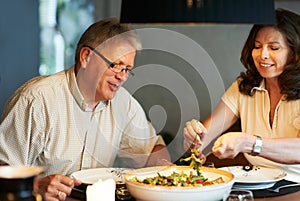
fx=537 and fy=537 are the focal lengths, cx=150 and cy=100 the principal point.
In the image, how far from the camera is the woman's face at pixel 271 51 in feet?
8.07

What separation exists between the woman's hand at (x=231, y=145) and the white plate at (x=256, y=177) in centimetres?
9

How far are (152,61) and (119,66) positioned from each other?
1.69 m

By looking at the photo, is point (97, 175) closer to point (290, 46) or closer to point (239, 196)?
point (239, 196)

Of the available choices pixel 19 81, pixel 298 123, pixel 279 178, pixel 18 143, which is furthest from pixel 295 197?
pixel 19 81

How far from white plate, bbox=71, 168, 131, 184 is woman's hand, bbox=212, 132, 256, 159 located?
39 centimetres

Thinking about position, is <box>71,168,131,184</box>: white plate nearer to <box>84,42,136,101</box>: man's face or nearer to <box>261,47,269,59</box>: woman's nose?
<box>84,42,136,101</box>: man's face

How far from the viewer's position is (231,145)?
6.93ft

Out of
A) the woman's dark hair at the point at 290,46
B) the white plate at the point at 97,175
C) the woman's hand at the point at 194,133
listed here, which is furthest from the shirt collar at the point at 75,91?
the woman's dark hair at the point at 290,46

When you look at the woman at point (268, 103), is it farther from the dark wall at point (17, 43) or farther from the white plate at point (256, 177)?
the dark wall at point (17, 43)

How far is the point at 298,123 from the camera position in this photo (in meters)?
2.50

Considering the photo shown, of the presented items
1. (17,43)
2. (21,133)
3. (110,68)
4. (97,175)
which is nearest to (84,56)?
(110,68)

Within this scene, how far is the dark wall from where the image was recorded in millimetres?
3969

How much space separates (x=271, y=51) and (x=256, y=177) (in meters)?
0.66

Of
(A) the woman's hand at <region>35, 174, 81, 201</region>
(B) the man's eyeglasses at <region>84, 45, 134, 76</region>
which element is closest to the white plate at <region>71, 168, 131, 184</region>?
(A) the woman's hand at <region>35, 174, 81, 201</region>
